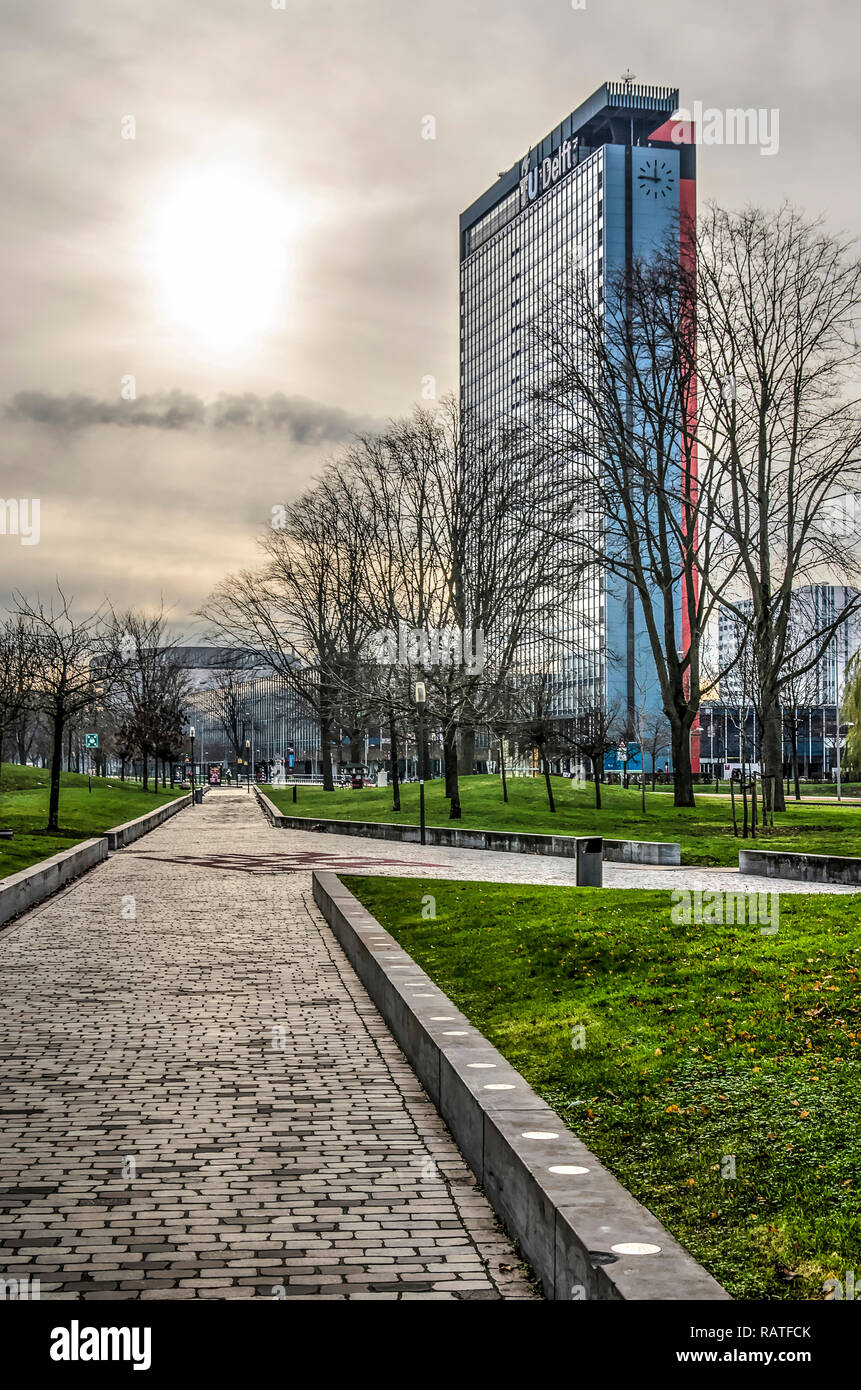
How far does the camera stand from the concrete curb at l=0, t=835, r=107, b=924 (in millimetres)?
15062

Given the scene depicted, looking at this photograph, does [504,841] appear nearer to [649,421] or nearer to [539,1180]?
[649,421]

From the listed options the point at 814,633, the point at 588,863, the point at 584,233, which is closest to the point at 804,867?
the point at 588,863

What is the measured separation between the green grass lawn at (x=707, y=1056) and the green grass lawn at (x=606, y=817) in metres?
13.8

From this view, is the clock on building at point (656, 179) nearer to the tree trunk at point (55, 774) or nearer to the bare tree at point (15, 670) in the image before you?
the bare tree at point (15, 670)

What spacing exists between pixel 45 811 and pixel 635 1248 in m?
36.3

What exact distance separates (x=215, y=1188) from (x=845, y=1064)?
2.76 metres

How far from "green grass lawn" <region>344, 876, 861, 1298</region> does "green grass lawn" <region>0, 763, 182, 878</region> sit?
1044 centimetres

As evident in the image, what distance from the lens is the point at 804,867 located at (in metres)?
19.7

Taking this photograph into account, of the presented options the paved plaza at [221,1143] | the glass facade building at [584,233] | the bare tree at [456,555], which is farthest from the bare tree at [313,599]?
the glass facade building at [584,233]

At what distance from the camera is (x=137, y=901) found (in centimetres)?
1738

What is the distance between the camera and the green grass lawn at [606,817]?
25.9 meters

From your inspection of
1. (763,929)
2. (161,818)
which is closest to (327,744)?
(161,818)

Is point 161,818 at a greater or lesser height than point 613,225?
lesser
